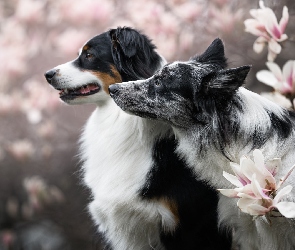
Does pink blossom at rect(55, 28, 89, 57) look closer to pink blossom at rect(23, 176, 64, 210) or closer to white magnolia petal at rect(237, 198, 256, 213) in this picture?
pink blossom at rect(23, 176, 64, 210)

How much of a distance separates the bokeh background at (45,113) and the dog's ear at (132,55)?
1.46 meters

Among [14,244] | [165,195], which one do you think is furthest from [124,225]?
[14,244]

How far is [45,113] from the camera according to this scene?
4875 mm

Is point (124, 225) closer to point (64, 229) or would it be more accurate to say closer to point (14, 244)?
point (64, 229)

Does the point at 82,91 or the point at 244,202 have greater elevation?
the point at 82,91

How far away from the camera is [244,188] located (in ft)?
6.96

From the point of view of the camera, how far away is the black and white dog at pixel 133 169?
284cm

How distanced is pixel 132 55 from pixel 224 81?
57 cm

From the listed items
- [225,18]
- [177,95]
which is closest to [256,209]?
[177,95]

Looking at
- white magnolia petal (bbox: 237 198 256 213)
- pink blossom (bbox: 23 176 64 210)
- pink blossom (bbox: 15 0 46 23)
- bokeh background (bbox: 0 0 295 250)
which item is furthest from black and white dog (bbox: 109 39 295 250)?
pink blossom (bbox: 15 0 46 23)

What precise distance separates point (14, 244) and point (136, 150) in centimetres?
236

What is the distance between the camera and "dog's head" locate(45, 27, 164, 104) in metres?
2.96

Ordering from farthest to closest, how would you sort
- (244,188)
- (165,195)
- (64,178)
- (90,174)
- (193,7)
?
(64,178) → (193,7) → (90,174) → (165,195) → (244,188)

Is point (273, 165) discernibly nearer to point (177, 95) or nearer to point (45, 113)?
point (177, 95)
